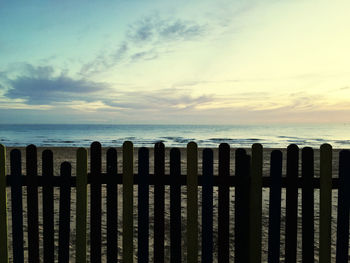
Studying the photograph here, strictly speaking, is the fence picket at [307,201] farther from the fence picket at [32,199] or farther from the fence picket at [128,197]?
the fence picket at [32,199]

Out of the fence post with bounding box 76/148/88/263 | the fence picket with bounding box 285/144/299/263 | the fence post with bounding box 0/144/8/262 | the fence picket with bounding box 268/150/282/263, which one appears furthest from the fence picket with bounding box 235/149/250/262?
the fence post with bounding box 0/144/8/262

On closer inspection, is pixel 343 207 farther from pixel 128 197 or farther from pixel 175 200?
pixel 128 197

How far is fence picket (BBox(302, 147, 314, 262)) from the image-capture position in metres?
2.96

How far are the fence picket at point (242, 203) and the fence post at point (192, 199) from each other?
1.45 feet

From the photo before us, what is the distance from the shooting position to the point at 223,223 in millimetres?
3051

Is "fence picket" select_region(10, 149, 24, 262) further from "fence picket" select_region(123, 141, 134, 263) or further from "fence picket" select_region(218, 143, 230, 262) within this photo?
"fence picket" select_region(218, 143, 230, 262)

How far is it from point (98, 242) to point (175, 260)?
87 cm

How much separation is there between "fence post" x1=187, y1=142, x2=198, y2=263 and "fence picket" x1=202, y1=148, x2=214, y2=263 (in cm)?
9

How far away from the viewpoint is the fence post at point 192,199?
2977mm

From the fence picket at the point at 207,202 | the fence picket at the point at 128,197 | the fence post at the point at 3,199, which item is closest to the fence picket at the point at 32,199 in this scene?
the fence post at the point at 3,199

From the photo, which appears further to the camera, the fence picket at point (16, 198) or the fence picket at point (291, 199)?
the fence picket at point (16, 198)

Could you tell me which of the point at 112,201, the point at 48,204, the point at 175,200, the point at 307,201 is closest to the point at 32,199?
the point at 48,204

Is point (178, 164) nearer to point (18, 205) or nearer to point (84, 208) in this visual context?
point (84, 208)

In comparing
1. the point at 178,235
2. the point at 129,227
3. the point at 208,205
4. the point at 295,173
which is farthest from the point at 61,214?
the point at 295,173
